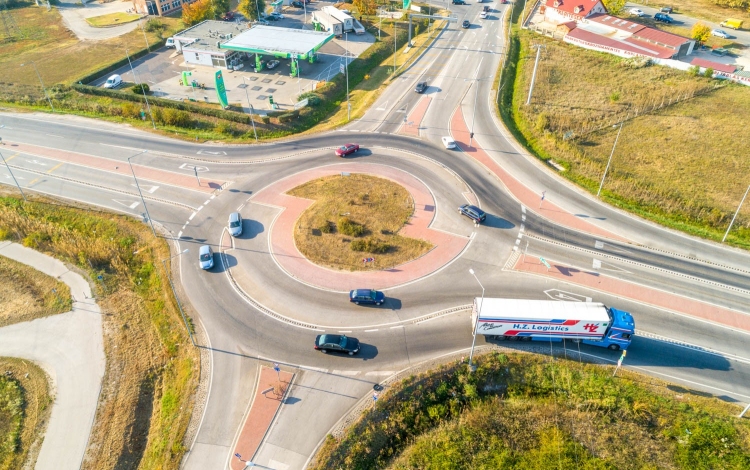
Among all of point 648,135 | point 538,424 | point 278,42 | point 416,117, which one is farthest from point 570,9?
point 538,424

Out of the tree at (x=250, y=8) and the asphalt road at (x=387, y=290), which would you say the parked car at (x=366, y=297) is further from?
the tree at (x=250, y=8)

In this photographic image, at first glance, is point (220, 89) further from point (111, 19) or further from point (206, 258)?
point (111, 19)

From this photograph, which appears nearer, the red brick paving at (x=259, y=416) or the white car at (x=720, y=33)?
the red brick paving at (x=259, y=416)

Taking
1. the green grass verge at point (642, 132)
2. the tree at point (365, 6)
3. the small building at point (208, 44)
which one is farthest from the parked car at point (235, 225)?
the tree at point (365, 6)

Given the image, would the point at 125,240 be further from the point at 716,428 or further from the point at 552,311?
the point at 716,428

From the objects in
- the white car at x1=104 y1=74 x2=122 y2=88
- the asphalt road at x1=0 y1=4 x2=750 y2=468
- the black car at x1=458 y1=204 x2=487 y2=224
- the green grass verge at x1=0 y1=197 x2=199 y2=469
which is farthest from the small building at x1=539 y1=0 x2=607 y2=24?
the green grass verge at x1=0 y1=197 x2=199 y2=469

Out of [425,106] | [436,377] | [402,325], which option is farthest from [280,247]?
[425,106]
